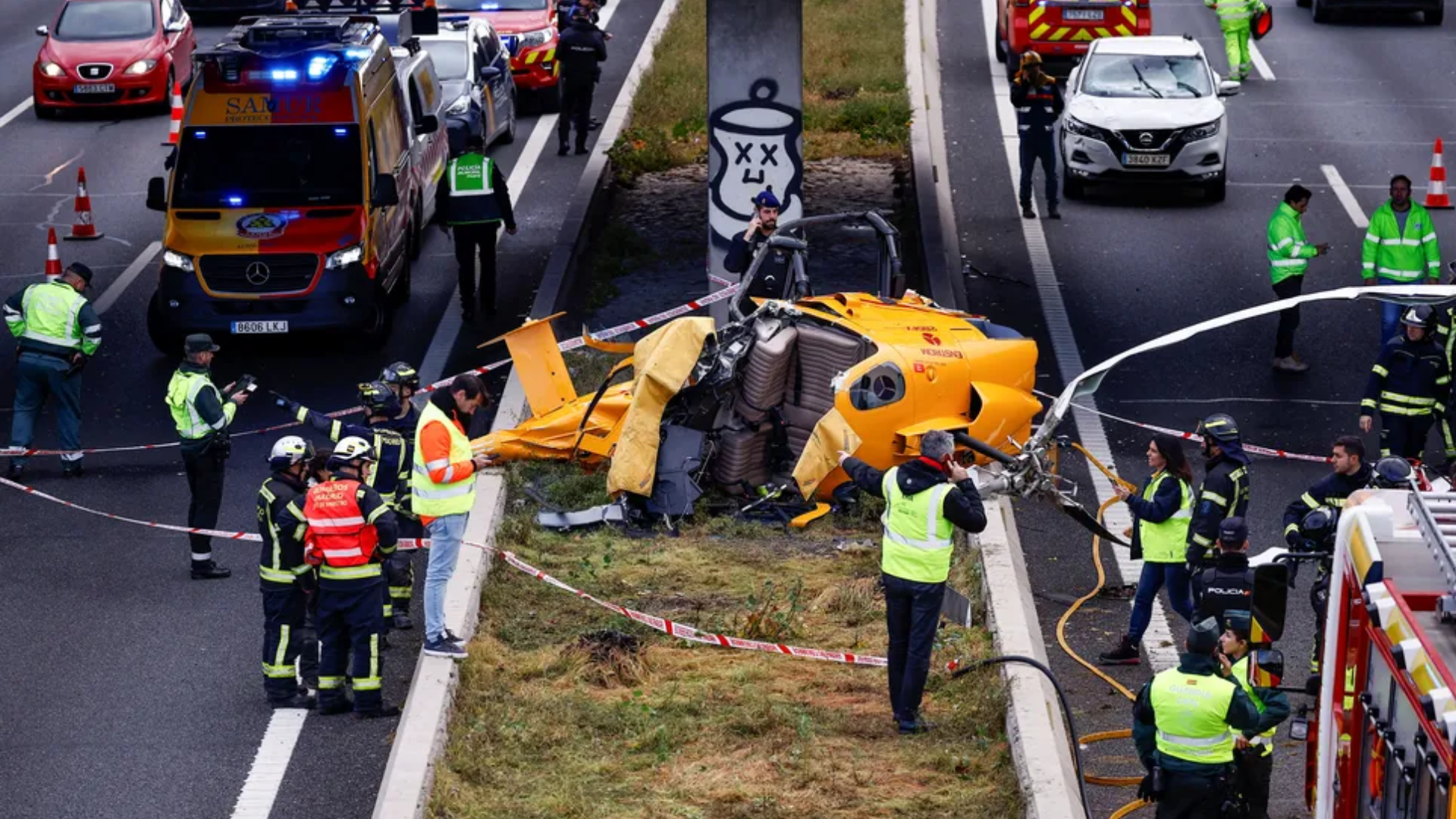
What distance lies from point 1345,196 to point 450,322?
35.3 feet

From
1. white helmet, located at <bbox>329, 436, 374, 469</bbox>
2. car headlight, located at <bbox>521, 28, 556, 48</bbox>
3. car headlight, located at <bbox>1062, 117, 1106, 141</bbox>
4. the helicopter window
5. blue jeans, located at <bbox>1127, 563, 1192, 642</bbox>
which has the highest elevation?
white helmet, located at <bbox>329, 436, 374, 469</bbox>

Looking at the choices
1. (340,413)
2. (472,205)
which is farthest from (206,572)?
(472,205)

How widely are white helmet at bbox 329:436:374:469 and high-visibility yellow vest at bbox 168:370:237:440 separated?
2.29 meters

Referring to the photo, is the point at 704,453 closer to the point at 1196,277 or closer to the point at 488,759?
the point at 488,759

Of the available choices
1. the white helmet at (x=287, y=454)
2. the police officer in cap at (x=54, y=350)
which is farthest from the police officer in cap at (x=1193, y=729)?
the police officer in cap at (x=54, y=350)

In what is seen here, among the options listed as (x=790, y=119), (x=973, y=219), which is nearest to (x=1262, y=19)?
(x=973, y=219)

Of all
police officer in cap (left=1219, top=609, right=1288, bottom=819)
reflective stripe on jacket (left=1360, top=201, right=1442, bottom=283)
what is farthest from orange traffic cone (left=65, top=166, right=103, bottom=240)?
police officer in cap (left=1219, top=609, right=1288, bottom=819)

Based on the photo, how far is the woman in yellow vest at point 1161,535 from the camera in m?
12.0

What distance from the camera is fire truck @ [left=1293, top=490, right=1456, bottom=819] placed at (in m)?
6.47

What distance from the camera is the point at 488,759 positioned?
35.7ft

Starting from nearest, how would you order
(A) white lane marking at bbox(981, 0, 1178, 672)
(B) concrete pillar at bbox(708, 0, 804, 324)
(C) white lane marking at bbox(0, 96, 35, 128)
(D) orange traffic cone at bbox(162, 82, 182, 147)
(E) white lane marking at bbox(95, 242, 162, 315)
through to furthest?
(A) white lane marking at bbox(981, 0, 1178, 672), (B) concrete pillar at bbox(708, 0, 804, 324), (E) white lane marking at bbox(95, 242, 162, 315), (D) orange traffic cone at bbox(162, 82, 182, 147), (C) white lane marking at bbox(0, 96, 35, 128)

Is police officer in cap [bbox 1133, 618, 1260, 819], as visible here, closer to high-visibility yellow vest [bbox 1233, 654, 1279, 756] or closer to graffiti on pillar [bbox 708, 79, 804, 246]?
high-visibility yellow vest [bbox 1233, 654, 1279, 756]

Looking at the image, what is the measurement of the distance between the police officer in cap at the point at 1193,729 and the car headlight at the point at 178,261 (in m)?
11.8

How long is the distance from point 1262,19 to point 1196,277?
→ 12316 millimetres
